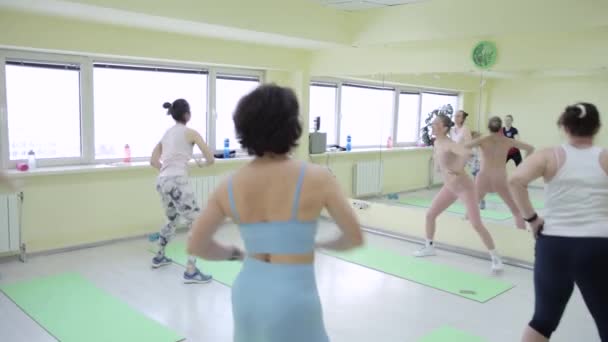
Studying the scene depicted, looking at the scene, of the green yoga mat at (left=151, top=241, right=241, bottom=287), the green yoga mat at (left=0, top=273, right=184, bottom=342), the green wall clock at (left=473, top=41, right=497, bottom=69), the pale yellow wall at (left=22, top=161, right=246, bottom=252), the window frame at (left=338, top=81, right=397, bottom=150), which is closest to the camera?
the green yoga mat at (left=0, top=273, right=184, bottom=342)

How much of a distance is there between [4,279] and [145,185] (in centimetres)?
158

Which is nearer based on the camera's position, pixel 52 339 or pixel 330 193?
pixel 330 193

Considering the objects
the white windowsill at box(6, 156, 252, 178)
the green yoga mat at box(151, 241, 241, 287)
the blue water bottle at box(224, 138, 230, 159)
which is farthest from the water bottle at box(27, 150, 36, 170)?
the blue water bottle at box(224, 138, 230, 159)

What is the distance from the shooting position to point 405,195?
5.50 meters

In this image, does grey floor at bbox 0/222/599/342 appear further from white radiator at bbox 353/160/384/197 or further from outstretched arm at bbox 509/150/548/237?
white radiator at bbox 353/160/384/197

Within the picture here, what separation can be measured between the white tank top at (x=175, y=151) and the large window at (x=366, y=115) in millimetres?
2706

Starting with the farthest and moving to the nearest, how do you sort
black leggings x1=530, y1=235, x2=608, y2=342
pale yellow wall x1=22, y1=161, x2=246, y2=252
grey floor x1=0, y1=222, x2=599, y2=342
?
1. pale yellow wall x1=22, y1=161, x2=246, y2=252
2. grey floor x1=0, y1=222, x2=599, y2=342
3. black leggings x1=530, y1=235, x2=608, y2=342

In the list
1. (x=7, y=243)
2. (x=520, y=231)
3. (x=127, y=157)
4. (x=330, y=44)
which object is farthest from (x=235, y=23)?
(x=520, y=231)

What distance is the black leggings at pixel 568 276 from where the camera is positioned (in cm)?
194

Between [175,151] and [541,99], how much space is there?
3.11 m

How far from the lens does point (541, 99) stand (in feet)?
14.0

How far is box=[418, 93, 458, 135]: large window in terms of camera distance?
4832 millimetres

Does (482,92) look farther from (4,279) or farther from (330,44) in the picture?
(4,279)

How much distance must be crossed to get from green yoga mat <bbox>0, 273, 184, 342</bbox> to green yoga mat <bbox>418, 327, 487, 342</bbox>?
147 centimetres
